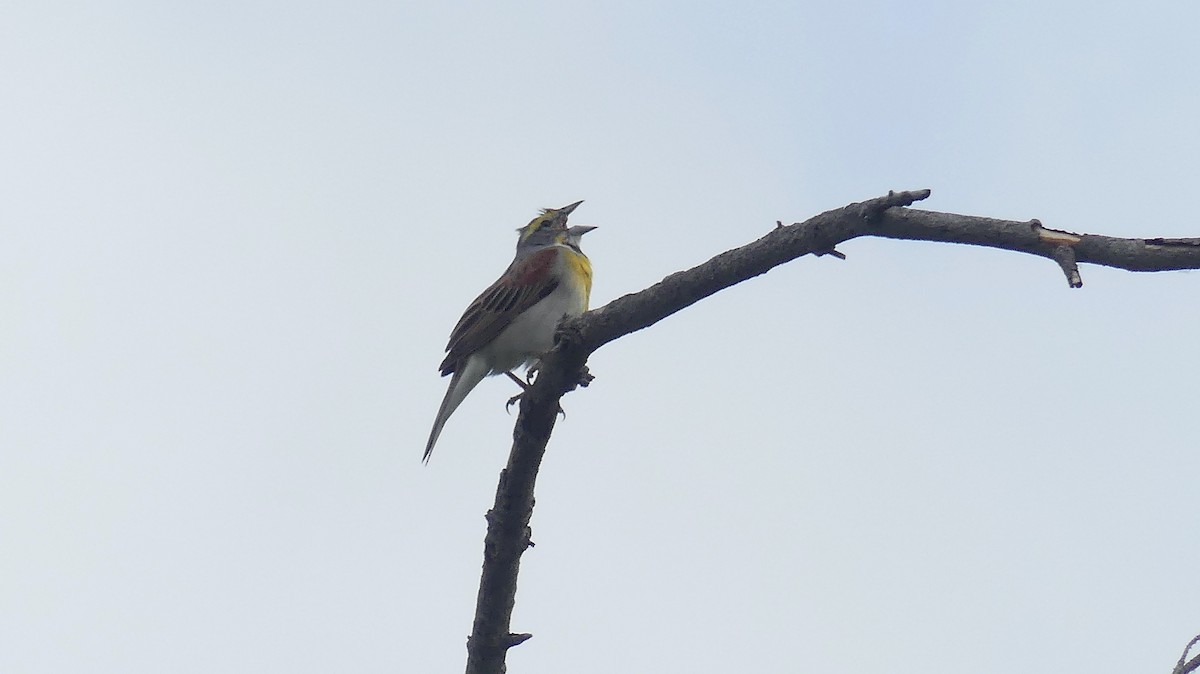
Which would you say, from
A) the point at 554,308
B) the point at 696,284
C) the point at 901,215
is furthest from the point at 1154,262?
the point at 554,308

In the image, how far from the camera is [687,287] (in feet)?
18.6

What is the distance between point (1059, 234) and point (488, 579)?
3347 mm

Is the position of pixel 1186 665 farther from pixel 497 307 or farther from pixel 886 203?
pixel 497 307

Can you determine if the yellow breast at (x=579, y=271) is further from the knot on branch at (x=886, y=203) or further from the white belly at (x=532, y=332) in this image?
the knot on branch at (x=886, y=203)

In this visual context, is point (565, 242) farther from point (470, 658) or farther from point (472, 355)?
point (470, 658)

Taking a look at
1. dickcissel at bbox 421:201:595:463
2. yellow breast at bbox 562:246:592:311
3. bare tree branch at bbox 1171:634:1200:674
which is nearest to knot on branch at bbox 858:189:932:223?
bare tree branch at bbox 1171:634:1200:674

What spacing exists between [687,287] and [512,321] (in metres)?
4.40

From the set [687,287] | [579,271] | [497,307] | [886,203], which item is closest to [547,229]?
[579,271]

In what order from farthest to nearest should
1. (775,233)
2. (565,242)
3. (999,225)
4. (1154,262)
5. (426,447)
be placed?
(565,242) → (426,447) → (775,233) → (999,225) → (1154,262)

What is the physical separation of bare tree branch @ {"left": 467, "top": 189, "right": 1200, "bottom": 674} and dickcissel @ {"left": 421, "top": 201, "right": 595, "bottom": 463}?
3228 millimetres

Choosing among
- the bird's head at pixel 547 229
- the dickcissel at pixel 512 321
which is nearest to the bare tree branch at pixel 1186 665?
the dickcissel at pixel 512 321

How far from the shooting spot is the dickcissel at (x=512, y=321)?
992 centimetres

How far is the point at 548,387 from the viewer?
6250 mm

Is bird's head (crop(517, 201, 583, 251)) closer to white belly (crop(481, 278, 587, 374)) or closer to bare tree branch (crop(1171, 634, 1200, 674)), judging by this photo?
white belly (crop(481, 278, 587, 374))
